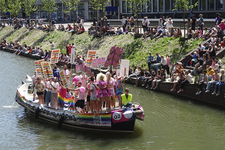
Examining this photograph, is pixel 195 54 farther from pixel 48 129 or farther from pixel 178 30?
pixel 48 129

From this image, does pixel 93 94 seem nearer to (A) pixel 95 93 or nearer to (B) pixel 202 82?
(A) pixel 95 93

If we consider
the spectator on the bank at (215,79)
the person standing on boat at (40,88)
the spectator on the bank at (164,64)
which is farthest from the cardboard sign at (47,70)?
the spectator on the bank at (164,64)

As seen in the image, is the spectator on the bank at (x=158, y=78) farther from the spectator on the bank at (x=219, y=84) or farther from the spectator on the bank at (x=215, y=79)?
the spectator on the bank at (x=219, y=84)

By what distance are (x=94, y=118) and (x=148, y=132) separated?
→ 104 inches

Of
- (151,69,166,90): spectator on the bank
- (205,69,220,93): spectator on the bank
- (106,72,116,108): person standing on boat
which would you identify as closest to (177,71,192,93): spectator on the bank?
(205,69,220,93): spectator on the bank

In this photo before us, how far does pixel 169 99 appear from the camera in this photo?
21.6 m

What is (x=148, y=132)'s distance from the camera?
52.5 ft

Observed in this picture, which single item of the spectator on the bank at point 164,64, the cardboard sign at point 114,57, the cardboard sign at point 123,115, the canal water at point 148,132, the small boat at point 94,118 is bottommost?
the canal water at point 148,132

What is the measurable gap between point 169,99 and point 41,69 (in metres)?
8.20

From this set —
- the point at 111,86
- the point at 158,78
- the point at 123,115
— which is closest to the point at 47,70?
the point at 111,86

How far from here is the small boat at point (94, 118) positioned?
1497 centimetres

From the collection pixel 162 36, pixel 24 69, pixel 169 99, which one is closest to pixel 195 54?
pixel 169 99

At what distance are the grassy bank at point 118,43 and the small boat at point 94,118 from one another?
13.2m

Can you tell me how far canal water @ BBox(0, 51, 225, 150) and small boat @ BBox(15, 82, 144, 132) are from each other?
356 mm
